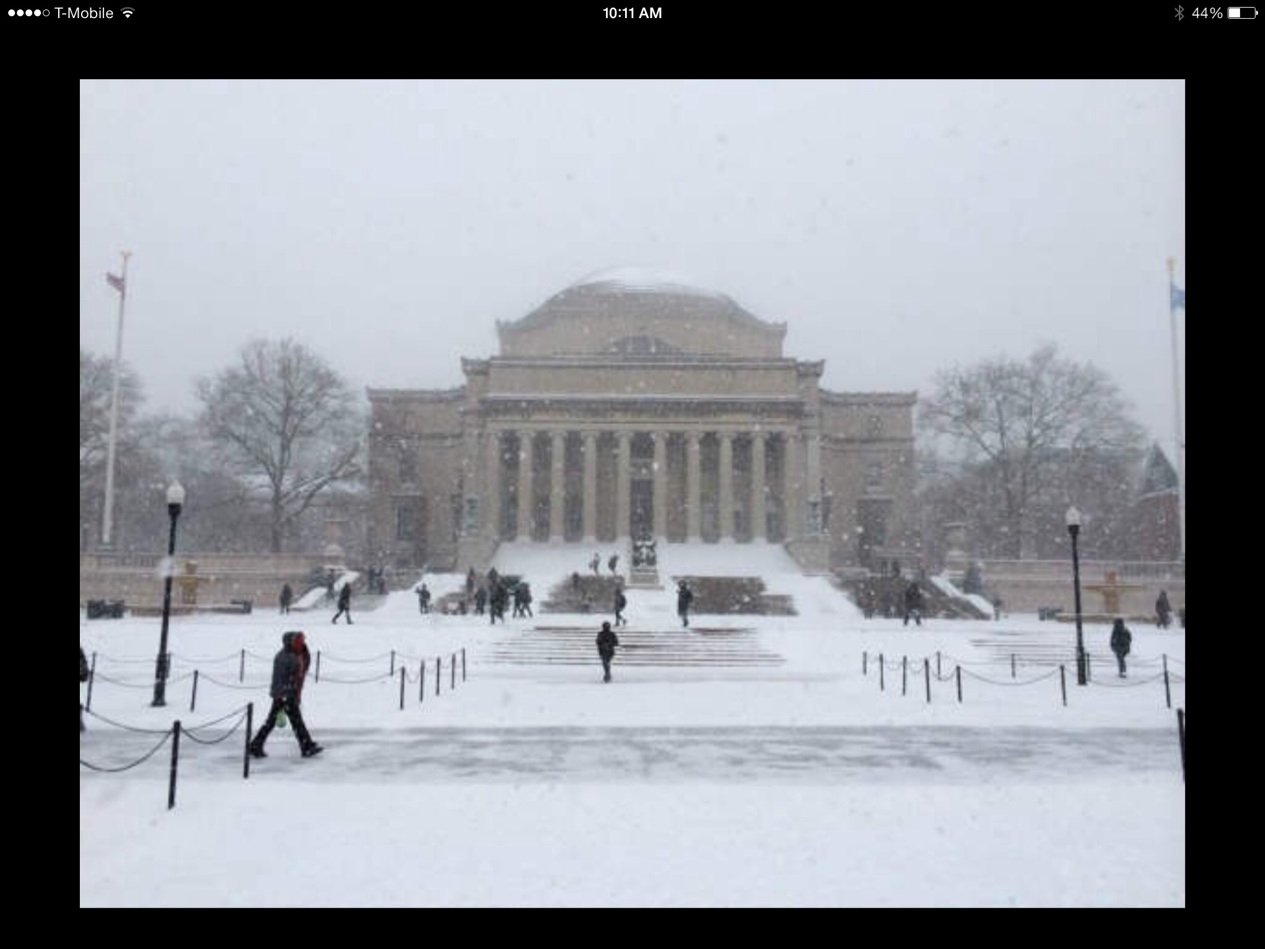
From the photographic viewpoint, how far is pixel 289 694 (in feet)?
39.0

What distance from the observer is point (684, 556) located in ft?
167

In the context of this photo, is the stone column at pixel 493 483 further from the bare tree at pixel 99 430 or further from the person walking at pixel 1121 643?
the person walking at pixel 1121 643

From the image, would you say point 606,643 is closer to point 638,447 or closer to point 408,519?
point 638,447

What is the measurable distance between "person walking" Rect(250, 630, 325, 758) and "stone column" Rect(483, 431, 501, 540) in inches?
1661

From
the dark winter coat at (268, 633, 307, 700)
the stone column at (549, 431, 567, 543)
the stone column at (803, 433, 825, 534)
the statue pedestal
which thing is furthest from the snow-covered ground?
the stone column at (549, 431, 567, 543)

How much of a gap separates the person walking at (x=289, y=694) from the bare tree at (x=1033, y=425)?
47170 mm

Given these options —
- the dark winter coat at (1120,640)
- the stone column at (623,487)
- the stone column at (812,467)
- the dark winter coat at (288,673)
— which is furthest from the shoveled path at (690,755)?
the stone column at (623,487)

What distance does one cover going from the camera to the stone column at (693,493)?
2151 inches

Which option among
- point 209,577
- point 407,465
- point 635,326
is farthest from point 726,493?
point 209,577

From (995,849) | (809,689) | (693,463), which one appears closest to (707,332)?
(693,463)

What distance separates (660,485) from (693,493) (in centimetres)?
217

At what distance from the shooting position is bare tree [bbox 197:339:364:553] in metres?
53.0
